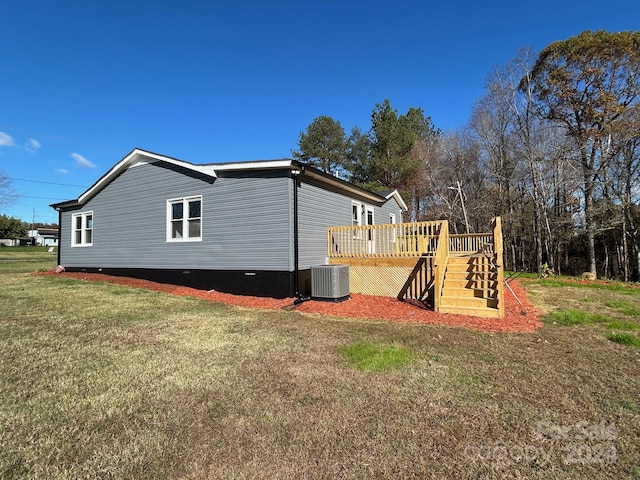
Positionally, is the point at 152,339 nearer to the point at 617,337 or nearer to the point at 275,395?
the point at 275,395

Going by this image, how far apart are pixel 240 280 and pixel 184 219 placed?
9.72 ft

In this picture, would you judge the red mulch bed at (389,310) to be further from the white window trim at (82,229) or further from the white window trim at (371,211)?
the white window trim at (82,229)

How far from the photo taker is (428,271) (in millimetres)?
8312

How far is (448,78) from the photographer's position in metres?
16.6

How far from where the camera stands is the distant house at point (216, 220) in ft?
28.7

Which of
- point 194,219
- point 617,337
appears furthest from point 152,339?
point 617,337

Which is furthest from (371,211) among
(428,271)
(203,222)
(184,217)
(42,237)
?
Answer: (42,237)

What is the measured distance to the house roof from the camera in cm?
860

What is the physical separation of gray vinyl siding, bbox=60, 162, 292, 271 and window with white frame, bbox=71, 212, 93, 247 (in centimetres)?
28

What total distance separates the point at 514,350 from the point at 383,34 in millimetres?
13251

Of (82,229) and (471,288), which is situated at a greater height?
(82,229)

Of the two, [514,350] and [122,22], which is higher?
[122,22]

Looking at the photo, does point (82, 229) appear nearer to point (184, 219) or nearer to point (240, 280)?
point (184, 219)

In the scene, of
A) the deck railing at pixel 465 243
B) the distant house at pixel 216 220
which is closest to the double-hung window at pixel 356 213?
the distant house at pixel 216 220
